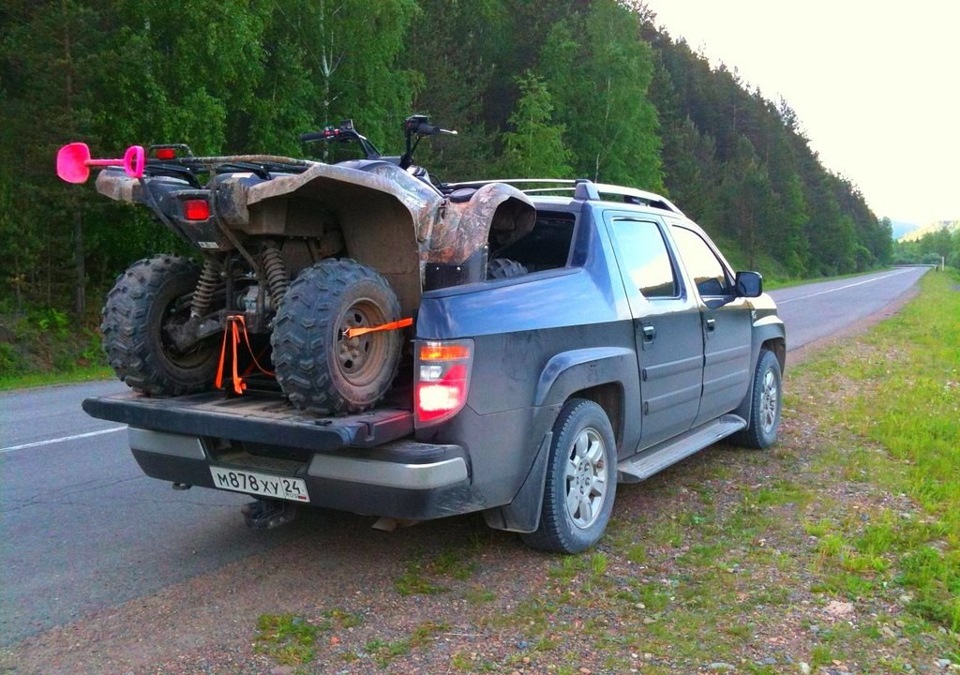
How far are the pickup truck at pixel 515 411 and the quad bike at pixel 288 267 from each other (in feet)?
0.55

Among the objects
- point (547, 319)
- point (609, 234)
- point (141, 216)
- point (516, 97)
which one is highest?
point (516, 97)

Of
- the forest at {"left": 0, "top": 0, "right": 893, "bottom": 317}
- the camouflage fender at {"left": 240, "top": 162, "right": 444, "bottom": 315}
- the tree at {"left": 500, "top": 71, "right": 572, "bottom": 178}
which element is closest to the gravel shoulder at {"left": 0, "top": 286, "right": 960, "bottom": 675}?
the camouflage fender at {"left": 240, "top": 162, "right": 444, "bottom": 315}

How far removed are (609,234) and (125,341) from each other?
270cm

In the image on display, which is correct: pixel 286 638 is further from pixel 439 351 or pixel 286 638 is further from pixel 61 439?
pixel 61 439

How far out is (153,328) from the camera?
13.7 ft

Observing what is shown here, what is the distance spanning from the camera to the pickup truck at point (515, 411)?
12.2 feet

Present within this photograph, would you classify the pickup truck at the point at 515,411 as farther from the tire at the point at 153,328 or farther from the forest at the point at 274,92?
the forest at the point at 274,92

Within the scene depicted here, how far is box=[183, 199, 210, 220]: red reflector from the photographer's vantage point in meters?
A: 3.74

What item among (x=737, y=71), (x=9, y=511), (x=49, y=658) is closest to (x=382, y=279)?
(x=49, y=658)

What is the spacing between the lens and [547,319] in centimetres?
424

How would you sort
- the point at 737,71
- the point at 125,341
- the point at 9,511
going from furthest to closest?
the point at 737,71 < the point at 9,511 < the point at 125,341

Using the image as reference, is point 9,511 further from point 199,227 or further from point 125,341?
point 199,227

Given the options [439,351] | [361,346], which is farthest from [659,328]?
[361,346]

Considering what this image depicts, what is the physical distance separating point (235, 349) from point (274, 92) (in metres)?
19.3
